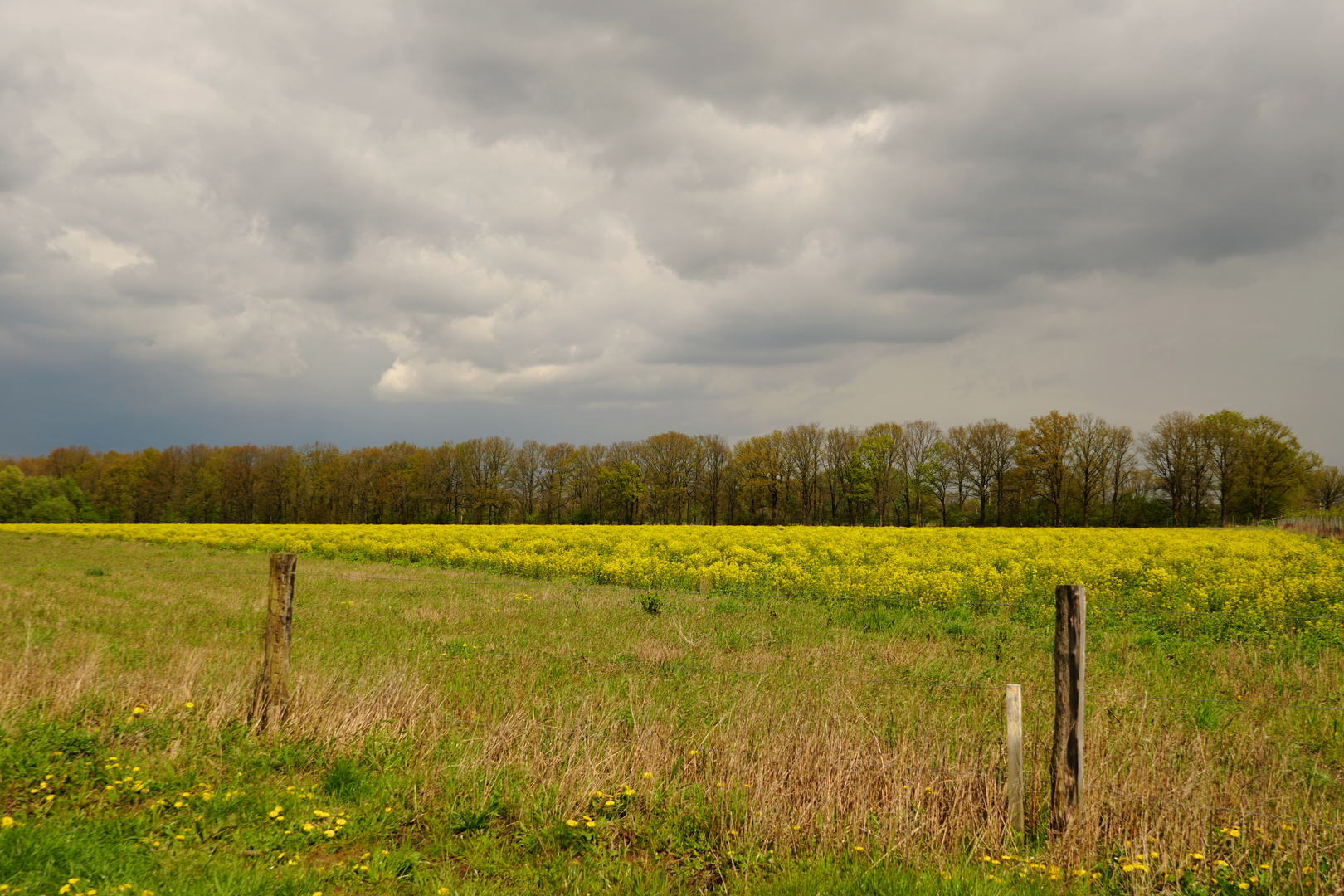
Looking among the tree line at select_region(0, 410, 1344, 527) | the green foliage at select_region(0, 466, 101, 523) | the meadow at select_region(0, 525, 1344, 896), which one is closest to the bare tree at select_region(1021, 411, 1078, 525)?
the tree line at select_region(0, 410, 1344, 527)

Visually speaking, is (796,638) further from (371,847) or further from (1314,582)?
(1314,582)

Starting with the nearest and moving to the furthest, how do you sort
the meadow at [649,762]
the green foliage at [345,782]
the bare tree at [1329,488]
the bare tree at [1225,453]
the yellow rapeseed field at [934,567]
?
the meadow at [649,762]
the green foliage at [345,782]
the yellow rapeseed field at [934,567]
the bare tree at [1225,453]
the bare tree at [1329,488]

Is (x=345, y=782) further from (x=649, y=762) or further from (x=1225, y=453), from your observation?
(x=1225, y=453)

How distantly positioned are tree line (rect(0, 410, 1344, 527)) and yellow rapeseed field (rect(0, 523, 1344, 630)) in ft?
150

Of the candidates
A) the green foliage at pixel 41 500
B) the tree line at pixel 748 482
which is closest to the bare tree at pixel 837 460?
the tree line at pixel 748 482

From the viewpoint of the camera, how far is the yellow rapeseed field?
51.3ft

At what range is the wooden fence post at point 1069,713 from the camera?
4824 mm

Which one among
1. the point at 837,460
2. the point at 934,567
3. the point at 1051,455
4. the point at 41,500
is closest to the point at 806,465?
the point at 837,460

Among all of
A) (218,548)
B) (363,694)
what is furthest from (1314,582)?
(218,548)

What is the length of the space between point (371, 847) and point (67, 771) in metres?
2.92

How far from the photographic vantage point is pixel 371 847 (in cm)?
474

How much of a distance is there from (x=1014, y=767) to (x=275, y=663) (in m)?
6.71

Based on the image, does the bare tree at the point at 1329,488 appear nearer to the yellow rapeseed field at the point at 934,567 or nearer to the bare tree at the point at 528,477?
the yellow rapeseed field at the point at 934,567

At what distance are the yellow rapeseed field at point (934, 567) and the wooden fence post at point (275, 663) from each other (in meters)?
12.3
